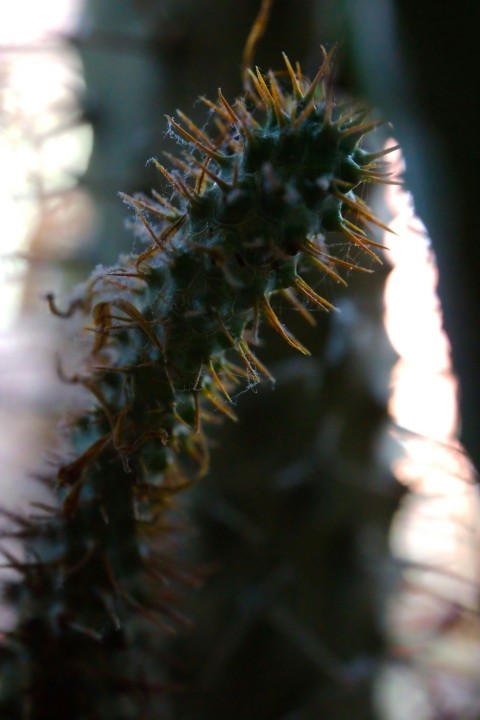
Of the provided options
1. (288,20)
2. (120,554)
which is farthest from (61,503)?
(288,20)

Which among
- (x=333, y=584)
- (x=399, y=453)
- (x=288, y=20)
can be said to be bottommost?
(x=333, y=584)

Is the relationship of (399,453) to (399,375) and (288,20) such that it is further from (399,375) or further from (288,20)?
(288,20)

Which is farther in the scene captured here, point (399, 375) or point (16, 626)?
point (399, 375)

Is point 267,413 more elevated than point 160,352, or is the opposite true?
point 267,413

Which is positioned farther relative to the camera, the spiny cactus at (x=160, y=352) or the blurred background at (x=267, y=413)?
the blurred background at (x=267, y=413)

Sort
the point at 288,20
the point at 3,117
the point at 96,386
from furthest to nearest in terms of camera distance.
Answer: the point at 3,117
the point at 288,20
the point at 96,386

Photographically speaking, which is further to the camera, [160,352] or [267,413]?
[267,413]

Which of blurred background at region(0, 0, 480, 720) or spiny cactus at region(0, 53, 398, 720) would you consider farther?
blurred background at region(0, 0, 480, 720)

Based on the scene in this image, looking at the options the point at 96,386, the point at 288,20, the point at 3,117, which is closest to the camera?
the point at 96,386
